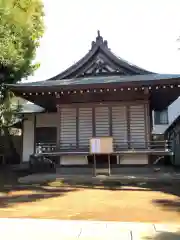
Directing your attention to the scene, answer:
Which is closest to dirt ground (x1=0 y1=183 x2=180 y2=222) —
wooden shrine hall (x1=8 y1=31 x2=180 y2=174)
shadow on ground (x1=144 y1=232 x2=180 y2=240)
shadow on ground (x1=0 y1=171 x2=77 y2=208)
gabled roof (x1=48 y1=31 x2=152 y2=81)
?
shadow on ground (x1=0 y1=171 x2=77 y2=208)

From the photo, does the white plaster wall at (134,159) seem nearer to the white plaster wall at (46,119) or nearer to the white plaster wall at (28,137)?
the white plaster wall at (46,119)

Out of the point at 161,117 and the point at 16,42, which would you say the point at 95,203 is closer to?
the point at 16,42

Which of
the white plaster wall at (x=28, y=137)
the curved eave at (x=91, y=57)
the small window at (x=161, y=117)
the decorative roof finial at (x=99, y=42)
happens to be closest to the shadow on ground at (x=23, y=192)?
the white plaster wall at (x=28, y=137)

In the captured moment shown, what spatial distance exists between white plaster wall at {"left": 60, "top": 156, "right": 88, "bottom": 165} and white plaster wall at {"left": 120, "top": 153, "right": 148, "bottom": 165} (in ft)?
6.09

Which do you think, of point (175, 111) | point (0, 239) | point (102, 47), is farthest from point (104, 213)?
point (175, 111)

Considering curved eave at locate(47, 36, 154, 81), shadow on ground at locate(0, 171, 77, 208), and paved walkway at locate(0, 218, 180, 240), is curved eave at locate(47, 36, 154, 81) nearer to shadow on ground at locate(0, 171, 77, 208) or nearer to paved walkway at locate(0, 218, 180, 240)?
shadow on ground at locate(0, 171, 77, 208)

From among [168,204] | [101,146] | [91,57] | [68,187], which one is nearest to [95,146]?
[101,146]

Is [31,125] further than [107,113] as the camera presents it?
Yes

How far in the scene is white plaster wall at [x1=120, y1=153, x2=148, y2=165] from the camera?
12781 millimetres

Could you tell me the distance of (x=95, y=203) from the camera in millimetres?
7676

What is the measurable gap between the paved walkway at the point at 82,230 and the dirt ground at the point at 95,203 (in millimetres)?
649

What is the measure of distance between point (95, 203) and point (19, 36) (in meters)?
9.58

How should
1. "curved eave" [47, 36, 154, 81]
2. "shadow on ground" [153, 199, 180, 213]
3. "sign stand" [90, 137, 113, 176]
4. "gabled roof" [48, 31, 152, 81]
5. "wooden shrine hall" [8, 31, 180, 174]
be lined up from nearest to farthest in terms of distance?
"shadow on ground" [153, 199, 180, 213]
"sign stand" [90, 137, 113, 176]
"wooden shrine hall" [8, 31, 180, 174]
"curved eave" [47, 36, 154, 81]
"gabled roof" [48, 31, 152, 81]

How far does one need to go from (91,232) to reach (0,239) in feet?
5.14
